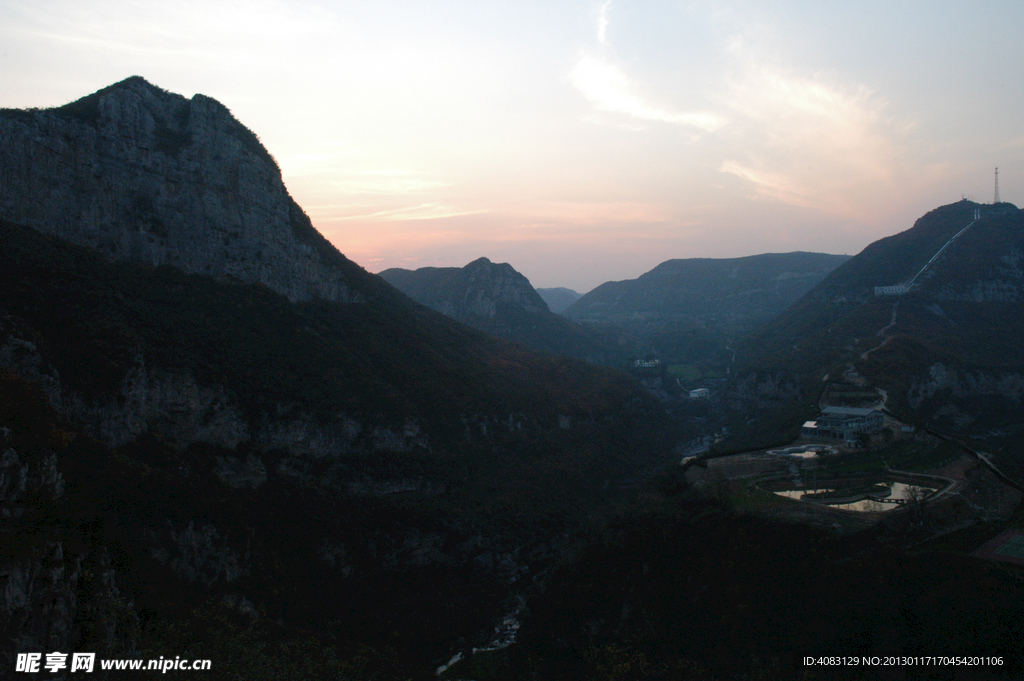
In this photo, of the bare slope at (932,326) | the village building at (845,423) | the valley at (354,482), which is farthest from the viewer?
the bare slope at (932,326)

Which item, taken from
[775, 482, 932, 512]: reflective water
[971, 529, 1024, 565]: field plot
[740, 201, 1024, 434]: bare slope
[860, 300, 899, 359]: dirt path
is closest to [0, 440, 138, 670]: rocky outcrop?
[775, 482, 932, 512]: reflective water

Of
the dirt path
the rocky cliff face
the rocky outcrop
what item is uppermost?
the rocky cliff face

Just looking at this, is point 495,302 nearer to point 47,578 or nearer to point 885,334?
point 885,334

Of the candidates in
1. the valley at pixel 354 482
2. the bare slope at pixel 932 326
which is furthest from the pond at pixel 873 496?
the bare slope at pixel 932 326

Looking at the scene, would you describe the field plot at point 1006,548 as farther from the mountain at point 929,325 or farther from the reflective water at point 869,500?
the mountain at point 929,325

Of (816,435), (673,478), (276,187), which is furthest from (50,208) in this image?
(816,435)

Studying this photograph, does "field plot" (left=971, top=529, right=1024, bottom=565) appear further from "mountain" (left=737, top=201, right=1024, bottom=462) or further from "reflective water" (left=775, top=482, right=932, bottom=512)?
"mountain" (left=737, top=201, right=1024, bottom=462)
